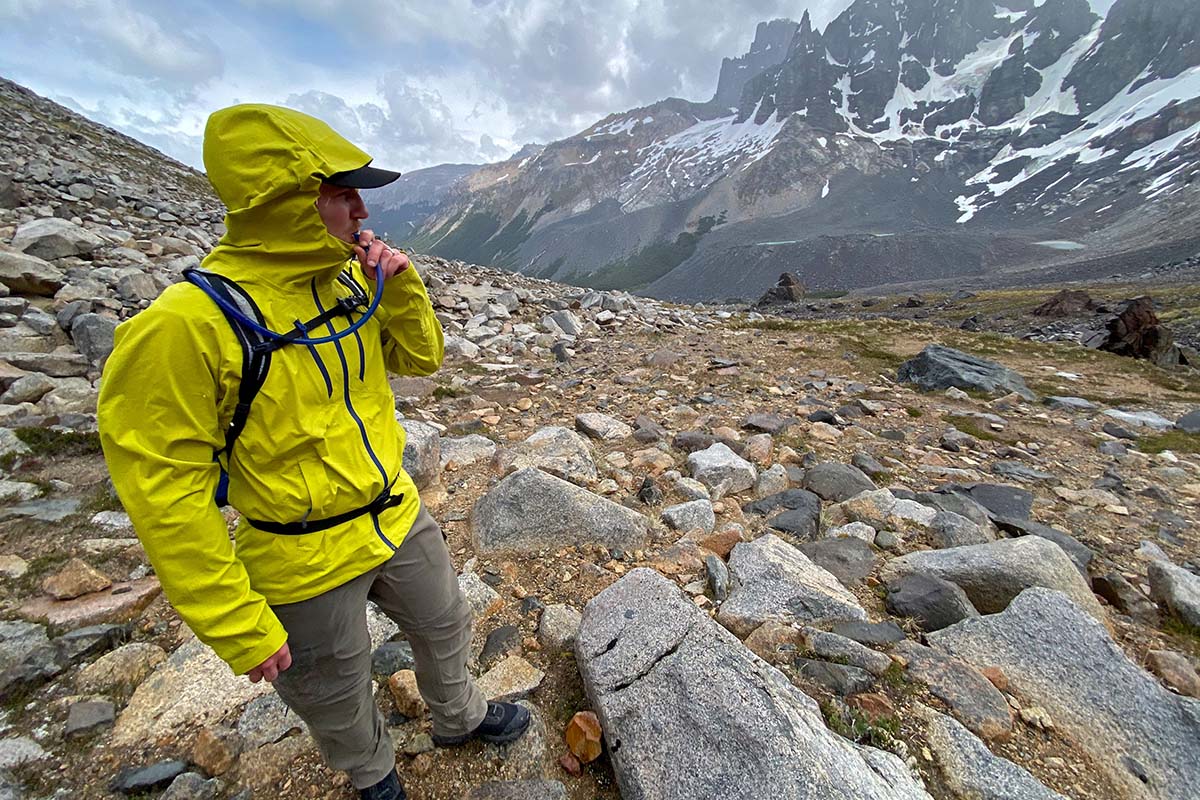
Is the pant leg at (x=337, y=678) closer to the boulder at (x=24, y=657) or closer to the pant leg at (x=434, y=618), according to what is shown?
the pant leg at (x=434, y=618)

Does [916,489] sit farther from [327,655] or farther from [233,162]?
[233,162]

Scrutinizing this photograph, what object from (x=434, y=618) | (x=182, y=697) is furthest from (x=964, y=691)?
(x=182, y=697)

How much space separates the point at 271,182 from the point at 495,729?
3050 millimetres

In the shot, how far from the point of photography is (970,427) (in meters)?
8.76

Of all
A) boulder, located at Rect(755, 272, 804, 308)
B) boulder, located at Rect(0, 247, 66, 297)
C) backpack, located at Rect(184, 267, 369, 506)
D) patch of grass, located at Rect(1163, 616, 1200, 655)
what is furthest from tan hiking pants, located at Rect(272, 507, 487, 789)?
boulder, located at Rect(755, 272, 804, 308)

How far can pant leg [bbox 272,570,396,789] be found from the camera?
232cm

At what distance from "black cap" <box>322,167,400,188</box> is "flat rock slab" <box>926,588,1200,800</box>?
4445mm

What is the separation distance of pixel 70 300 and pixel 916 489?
46.4ft

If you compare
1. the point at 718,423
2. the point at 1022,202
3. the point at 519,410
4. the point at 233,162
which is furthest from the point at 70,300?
the point at 1022,202

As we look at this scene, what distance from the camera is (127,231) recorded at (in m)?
14.0

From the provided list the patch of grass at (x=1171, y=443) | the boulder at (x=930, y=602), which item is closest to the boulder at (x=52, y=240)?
the boulder at (x=930, y=602)

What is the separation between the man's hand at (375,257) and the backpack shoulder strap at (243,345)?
55cm

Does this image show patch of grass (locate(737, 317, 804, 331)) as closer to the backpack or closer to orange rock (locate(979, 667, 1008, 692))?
orange rock (locate(979, 667, 1008, 692))

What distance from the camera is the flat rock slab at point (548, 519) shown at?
4961mm
